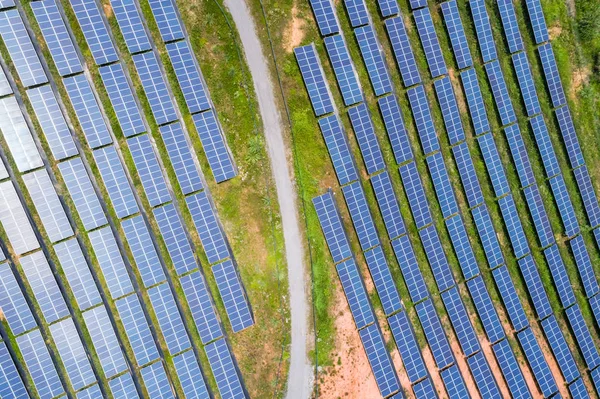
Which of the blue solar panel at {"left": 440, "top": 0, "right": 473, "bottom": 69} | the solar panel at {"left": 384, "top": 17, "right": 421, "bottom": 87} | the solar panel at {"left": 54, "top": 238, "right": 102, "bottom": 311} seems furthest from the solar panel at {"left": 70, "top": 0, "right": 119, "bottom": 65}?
the blue solar panel at {"left": 440, "top": 0, "right": 473, "bottom": 69}

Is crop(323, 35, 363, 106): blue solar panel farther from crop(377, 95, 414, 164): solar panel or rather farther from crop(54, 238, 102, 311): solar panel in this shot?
crop(54, 238, 102, 311): solar panel

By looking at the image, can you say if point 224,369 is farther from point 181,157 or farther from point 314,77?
point 314,77

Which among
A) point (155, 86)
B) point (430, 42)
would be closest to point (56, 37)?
point (155, 86)

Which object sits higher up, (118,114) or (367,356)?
(118,114)

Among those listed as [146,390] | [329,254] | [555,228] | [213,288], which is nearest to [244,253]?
[213,288]

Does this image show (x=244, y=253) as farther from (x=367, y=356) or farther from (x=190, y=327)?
(x=367, y=356)

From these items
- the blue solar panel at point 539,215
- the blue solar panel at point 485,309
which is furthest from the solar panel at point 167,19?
the blue solar panel at point 539,215

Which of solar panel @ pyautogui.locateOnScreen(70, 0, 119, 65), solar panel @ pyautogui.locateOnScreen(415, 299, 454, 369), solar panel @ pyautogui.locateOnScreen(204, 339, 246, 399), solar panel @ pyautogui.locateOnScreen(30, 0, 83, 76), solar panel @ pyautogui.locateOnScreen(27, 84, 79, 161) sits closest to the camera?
solar panel @ pyautogui.locateOnScreen(30, 0, 83, 76)
